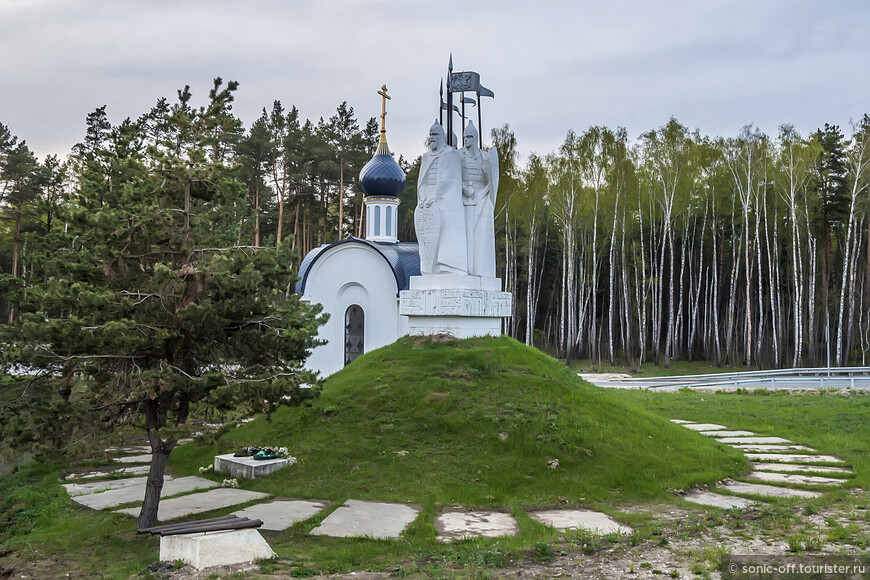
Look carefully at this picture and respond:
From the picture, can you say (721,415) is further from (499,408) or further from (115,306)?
(115,306)

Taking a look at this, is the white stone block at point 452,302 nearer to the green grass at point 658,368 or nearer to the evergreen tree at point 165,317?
the evergreen tree at point 165,317

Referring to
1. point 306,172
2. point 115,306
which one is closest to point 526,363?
point 115,306

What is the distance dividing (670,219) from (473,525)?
1056 inches

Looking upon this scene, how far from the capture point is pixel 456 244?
11461 millimetres

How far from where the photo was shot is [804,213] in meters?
29.2

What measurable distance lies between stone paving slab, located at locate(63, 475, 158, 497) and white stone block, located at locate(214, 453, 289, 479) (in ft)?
2.19

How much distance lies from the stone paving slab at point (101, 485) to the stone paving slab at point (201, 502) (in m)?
1.06

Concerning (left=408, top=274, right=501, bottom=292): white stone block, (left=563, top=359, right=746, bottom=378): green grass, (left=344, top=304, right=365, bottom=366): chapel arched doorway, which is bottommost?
(left=563, top=359, right=746, bottom=378): green grass

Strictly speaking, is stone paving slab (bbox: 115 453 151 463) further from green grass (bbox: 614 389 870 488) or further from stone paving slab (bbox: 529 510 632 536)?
green grass (bbox: 614 389 870 488)

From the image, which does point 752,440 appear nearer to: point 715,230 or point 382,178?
point 382,178

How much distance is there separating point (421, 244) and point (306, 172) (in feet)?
85.3

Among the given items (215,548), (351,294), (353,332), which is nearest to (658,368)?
(353,332)

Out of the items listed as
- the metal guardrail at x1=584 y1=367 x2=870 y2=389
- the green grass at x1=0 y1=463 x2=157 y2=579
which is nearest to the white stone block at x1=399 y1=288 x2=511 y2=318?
the green grass at x1=0 y1=463 x2=157 y2=579

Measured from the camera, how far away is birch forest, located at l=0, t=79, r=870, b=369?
28.6 metres
